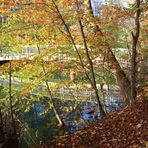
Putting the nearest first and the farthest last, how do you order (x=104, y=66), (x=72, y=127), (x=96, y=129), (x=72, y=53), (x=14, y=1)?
(x=96, y=129)
(x=14, y=1)
(x=72, y=53)
(x=104, y=66)
(x=72, y=127)

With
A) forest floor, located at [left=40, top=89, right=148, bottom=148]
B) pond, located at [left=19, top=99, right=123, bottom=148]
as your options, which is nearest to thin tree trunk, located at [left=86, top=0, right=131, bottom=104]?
forest floor, located at [left=40, top=89, right=148, bottom=148]

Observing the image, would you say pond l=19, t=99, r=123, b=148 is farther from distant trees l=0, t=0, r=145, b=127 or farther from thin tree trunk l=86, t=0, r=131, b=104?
thin tree trunk l=86, t=0, r=131, b=104

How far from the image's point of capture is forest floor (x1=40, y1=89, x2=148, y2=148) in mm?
5355

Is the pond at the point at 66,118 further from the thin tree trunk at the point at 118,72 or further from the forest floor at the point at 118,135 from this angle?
the forest floor at the point at 118,135

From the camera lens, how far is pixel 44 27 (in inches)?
357

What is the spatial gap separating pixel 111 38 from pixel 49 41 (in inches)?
96.7

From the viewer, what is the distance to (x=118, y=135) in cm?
591

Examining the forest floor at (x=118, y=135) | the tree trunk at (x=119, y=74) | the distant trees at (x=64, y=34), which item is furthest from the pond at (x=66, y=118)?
the forest floor at (x=118, y=135)

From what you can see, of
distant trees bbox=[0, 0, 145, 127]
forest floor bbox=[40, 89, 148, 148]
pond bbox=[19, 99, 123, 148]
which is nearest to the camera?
forest floor bbox=[40, 89, 148, 148]

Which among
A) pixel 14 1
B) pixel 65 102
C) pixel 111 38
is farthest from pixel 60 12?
pixel 65 102

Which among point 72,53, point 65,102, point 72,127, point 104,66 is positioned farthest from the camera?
point 65,102

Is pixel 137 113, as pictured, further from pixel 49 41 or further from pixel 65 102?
pixel 65 102

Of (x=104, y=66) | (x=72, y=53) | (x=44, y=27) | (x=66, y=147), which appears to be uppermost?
(x=44, y=27)

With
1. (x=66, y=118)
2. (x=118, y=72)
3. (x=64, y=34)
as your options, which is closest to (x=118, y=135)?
(x=118, y=72)
